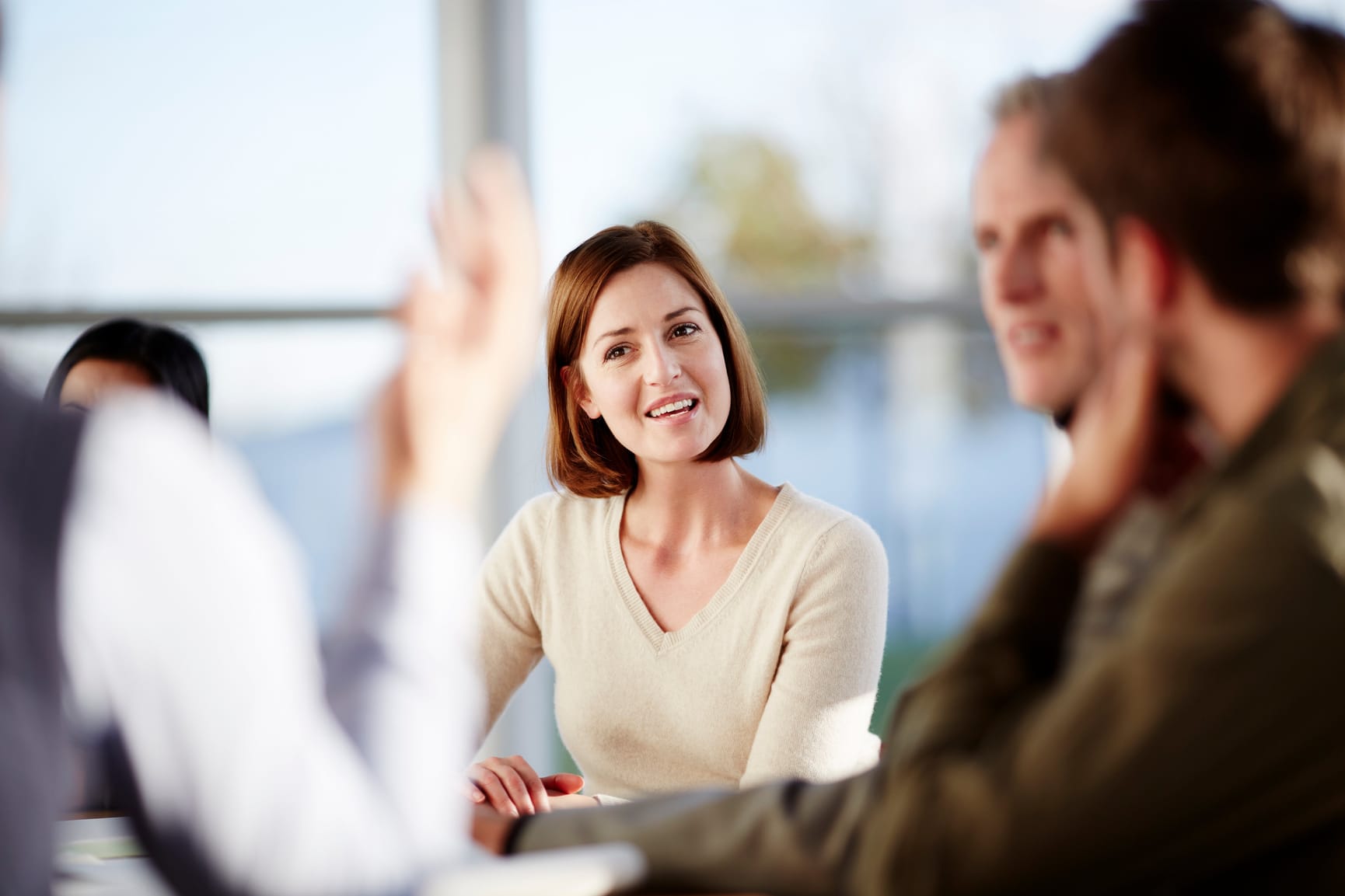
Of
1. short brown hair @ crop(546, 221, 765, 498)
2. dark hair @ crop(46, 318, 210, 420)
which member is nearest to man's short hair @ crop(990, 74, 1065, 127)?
short brown hair @ crop(546, 221, 765, 498)

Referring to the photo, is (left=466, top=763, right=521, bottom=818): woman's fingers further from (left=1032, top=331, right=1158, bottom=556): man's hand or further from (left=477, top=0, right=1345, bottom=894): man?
(left=1032, top=331, right=1158, bottom=556): man's hand

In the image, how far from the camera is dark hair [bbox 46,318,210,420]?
2150mm

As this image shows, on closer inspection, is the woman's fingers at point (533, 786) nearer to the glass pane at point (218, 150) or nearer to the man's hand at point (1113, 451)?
the man's hand at point (1113, 451)

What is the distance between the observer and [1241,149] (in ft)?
2.93

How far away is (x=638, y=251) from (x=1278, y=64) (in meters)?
1.33

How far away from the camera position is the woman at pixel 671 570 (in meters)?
1.92

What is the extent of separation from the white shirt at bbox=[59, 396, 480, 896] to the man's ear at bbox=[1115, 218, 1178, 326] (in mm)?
606

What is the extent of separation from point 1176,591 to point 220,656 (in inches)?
23.2

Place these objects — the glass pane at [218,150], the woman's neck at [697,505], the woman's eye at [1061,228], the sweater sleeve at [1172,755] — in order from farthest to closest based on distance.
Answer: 1. the glass pane at [218,150]
2. the woman's neck at [697,505]
3. the woman's eye at [1061,228]
4. the sweater sleeve at [1172,755]

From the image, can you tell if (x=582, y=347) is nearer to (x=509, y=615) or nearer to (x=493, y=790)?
(x=509, y=615)

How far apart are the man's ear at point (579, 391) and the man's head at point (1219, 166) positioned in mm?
1345

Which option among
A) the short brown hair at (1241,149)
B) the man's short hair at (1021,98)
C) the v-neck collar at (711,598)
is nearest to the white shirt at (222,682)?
the short brown hair at (1241,149)

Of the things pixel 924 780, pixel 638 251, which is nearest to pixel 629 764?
pixel 638 251

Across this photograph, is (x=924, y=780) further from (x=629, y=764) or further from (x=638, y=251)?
(x=638, y=251)
